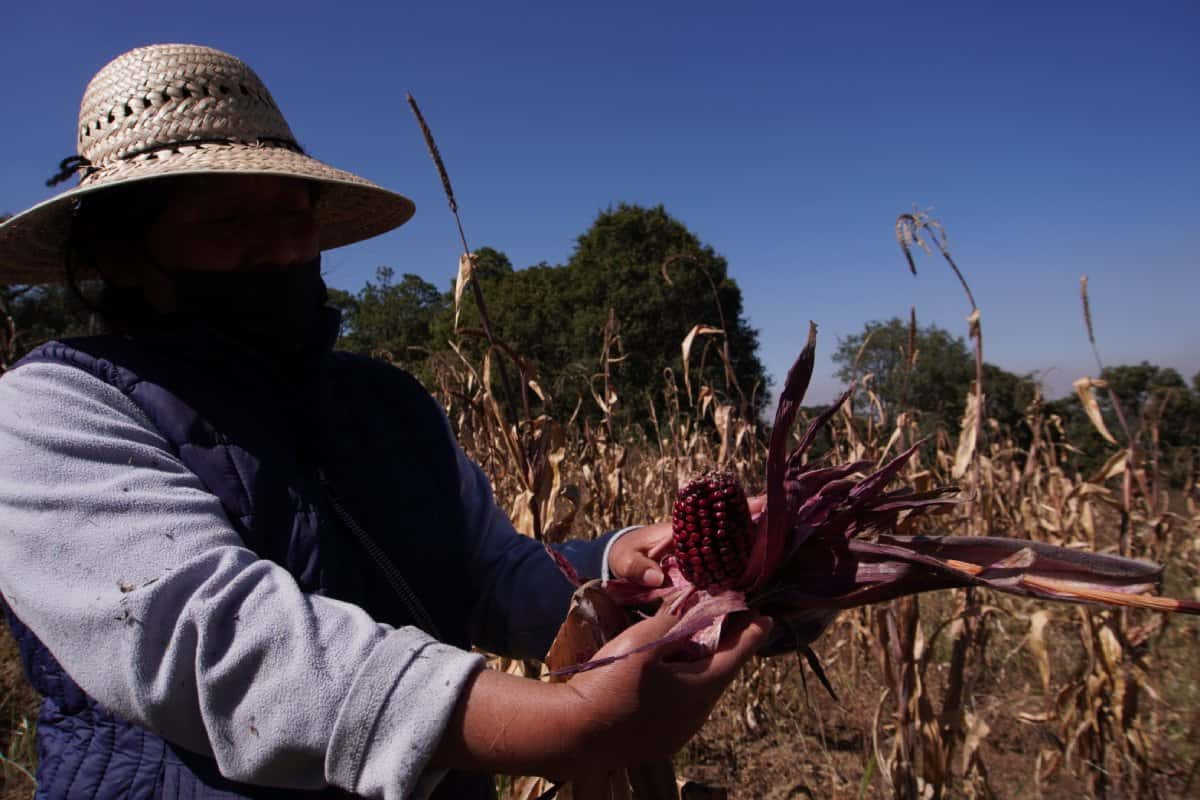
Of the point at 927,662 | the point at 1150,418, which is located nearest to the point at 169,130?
the point at 927,662

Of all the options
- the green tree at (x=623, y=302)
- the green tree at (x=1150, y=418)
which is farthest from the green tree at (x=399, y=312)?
the green tree at (x=1150, y=418)

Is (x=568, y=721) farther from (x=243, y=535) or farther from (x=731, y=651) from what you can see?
(x=243, y=535)

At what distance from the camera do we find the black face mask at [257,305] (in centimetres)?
→ 116

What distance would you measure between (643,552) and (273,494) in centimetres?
63

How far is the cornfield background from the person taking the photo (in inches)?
81.1

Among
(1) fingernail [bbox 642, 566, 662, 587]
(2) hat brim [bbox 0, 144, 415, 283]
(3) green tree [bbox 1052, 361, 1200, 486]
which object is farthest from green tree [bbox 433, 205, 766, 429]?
(1) fingernail [bbox 642, 566, 662, 587]

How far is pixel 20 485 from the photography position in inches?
32.4

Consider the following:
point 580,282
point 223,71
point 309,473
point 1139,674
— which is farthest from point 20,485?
point 580,282

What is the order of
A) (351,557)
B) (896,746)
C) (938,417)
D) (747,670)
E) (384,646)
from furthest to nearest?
1. (938,417)
2. (747,670)
3. (896,746)
4. (351,557)
5. (384,646)

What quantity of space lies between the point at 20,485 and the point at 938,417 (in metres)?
5.73

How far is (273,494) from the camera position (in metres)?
1.01

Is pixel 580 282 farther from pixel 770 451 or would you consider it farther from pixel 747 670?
pixel 770 451

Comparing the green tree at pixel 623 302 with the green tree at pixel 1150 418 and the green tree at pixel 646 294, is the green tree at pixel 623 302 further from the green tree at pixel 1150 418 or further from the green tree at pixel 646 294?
the green tree at pixel 1150 418

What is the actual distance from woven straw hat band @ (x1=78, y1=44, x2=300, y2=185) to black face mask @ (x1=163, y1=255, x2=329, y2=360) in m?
0.21
